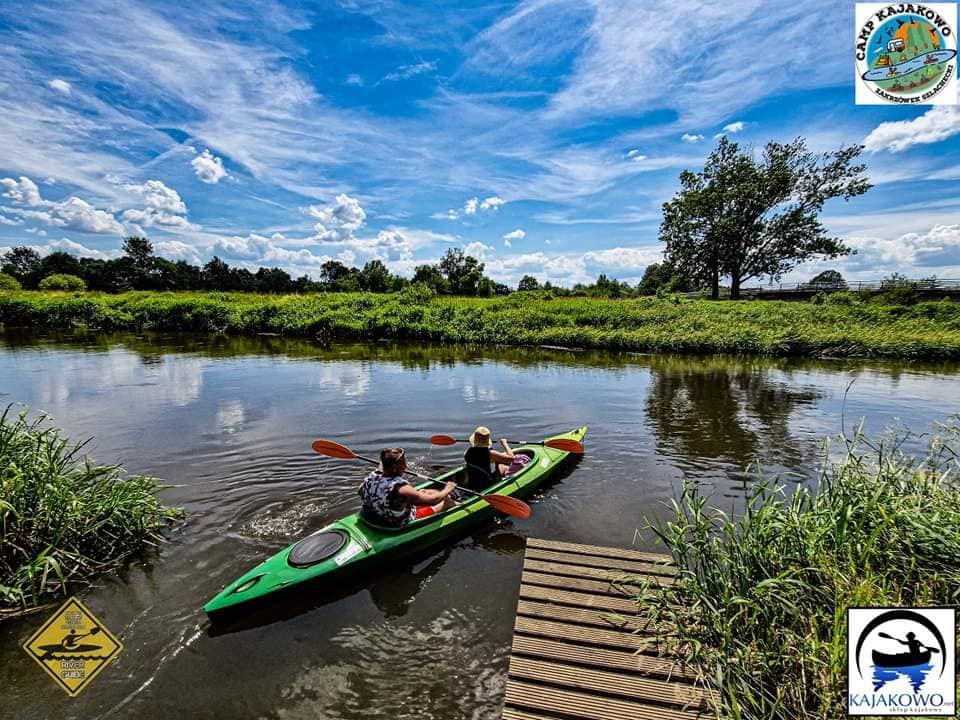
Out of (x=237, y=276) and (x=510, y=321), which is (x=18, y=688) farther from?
(x=237, y=276)

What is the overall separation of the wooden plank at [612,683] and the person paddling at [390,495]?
207cm

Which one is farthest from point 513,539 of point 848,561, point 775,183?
point 775,183

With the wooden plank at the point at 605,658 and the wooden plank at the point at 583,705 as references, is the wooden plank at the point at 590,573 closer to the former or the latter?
the wooden plank at the point at 605,658

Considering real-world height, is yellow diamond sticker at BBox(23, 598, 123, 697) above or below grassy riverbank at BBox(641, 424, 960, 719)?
below

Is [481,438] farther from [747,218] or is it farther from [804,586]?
[747,218]

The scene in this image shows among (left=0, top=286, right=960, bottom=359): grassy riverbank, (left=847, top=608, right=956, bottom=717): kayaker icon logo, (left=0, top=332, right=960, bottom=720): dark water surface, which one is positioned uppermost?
(left=0, top=286, right=960, bottom=359): grassy riverbank

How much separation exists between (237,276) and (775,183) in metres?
70.5

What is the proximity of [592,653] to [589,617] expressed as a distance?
37 cm

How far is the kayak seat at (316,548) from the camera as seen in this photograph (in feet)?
15.1

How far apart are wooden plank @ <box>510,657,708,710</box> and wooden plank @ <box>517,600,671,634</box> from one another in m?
0.44


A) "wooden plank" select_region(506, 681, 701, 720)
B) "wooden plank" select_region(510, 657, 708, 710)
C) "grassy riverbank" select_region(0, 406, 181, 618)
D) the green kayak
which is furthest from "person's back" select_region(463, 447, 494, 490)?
"grassy riverbank" select_region(0, 406, 181, 618)

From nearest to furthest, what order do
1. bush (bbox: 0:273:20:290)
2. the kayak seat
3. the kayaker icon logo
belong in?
the kayaker icon logo < the kayak seat < bush (bbox: 0:273:20:290)

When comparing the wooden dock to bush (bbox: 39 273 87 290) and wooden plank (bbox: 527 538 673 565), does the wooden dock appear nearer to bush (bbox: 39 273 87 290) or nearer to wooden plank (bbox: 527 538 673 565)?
wooden plank (bbox: 527 538 673 565)

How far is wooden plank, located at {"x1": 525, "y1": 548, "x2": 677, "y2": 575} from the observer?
4.38m
